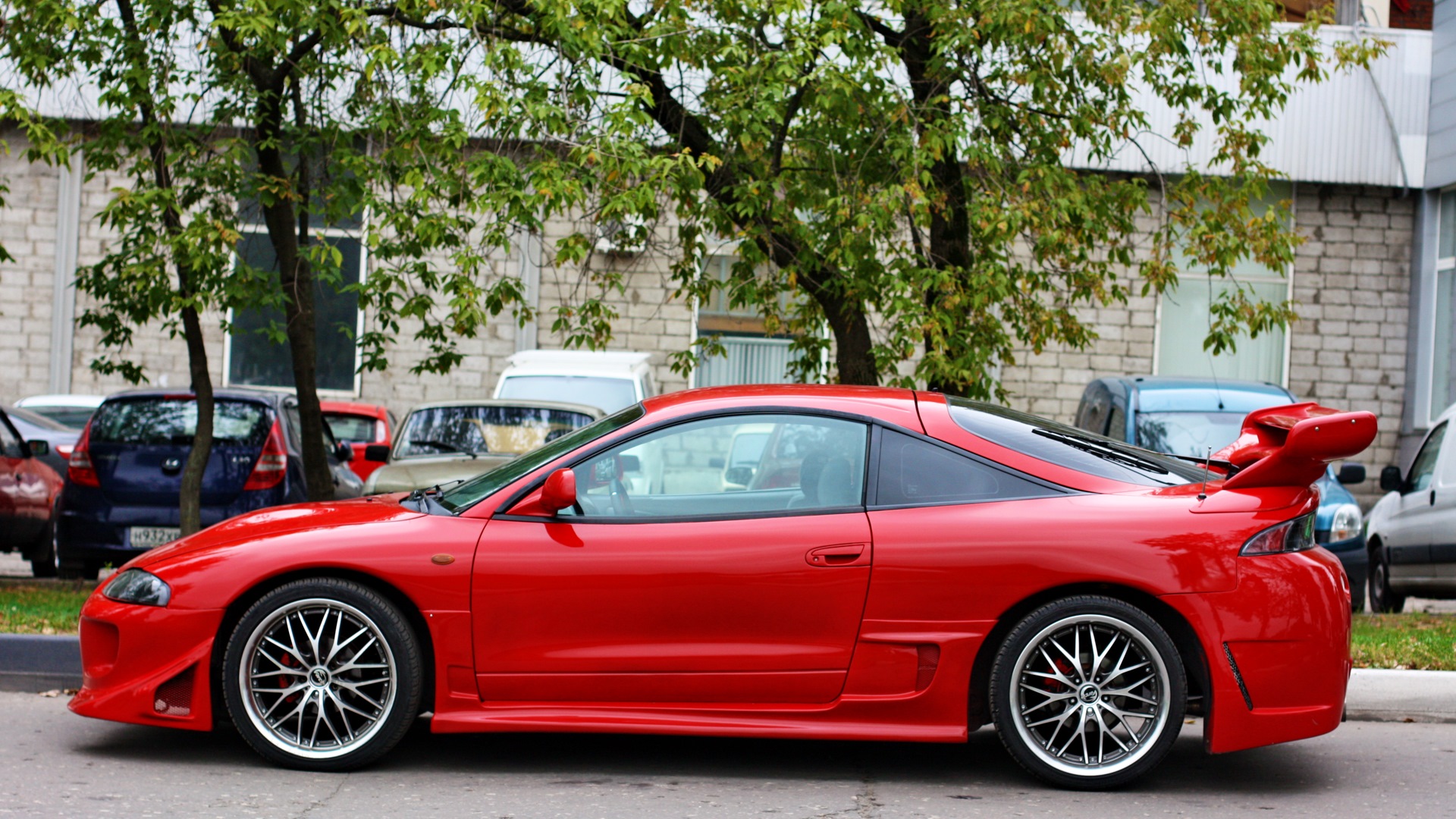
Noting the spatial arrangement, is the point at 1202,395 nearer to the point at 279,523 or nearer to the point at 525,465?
the point at 525,465

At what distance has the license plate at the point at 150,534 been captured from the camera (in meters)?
10.6

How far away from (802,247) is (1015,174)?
1617 mm

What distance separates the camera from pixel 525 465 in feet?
17.9

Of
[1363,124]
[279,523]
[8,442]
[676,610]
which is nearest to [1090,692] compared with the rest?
[676,610]

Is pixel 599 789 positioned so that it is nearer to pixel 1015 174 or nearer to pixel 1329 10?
pixel 1015 174

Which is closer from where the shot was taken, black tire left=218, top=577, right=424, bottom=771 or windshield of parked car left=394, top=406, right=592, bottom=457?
black tire left=218, top=577, right=424, bottom=771

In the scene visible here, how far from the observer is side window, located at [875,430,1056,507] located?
5.18m

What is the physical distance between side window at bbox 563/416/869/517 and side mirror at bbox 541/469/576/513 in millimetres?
166

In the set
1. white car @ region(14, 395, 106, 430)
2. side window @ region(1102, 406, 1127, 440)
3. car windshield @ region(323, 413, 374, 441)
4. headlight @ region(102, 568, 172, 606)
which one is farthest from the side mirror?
white car @ region(14, 395, 106, 430)

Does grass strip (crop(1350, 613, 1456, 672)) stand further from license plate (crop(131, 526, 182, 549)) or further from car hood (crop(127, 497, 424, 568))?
license plate (crop(131, 526, 182, 549))

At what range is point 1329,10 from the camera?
10.9 metres

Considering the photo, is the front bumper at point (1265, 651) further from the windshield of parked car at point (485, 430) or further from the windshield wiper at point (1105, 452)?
the windshield of parked car at point (485, 430)

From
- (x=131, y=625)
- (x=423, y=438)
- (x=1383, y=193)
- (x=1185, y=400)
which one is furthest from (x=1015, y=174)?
(x=1383, y=193)

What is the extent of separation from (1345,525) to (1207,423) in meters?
1.26
